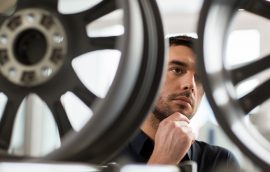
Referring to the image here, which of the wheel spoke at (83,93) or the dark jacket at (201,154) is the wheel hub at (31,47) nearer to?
the wheel spoke at (83,93)

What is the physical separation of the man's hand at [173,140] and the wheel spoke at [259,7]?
675 millimetres

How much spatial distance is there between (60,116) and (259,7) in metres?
0.52

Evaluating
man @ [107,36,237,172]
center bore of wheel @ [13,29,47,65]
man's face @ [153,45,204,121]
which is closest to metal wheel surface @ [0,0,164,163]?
center bore of wheel @ [13,29,47,65]

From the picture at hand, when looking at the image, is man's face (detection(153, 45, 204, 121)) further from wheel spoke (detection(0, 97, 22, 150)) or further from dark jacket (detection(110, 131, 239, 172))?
wheel spoke (detection(0, 97, 22, 150))

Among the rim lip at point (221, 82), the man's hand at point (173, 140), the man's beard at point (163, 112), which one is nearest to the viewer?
the rim lip at point (221, 82)

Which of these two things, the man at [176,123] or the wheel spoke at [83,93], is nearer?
the wheel spoke at [83,93]

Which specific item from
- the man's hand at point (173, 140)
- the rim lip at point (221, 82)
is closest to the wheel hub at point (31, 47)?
the rim lip at point (221, 82)

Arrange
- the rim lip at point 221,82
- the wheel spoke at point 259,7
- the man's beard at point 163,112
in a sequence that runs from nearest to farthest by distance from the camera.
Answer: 1. the rim lip at point 221,82
2. the wheel spoke at point 259,7
3. the man's beard at point 163,112

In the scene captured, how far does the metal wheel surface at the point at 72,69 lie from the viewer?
41.5 inches

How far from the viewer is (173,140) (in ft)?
5.77

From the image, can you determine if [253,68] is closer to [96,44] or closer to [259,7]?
[259,7]

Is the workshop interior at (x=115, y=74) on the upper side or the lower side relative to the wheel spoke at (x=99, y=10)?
lower

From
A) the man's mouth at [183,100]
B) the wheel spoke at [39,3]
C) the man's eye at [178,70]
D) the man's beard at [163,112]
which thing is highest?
the wheel spoke at [39,3]

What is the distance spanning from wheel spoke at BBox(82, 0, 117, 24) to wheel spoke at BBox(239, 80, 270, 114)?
37 centimetres
